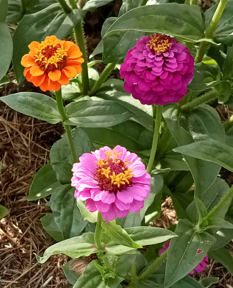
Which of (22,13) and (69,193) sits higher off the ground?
(22,13)

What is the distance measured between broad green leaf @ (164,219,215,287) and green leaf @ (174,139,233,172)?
22 centimetres

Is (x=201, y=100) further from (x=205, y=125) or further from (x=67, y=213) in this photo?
(x=67, y=213)

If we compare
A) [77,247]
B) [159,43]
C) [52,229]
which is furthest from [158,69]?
[52,229]

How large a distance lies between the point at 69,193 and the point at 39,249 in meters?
0.45

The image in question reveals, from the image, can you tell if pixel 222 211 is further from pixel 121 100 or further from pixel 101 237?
pixel 121 100

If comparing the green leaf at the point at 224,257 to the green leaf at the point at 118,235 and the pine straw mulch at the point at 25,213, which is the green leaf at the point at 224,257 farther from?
the green leaf at the point at 118,235

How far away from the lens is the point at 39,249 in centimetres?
118

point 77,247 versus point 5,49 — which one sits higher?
point 5,49

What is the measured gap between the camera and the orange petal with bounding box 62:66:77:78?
1.97 feet

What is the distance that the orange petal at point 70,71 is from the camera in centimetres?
60

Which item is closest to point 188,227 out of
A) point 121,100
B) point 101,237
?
point 101,237

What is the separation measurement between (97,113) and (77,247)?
11.3 inches

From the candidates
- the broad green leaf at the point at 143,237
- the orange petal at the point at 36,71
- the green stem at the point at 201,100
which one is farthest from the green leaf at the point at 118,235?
the green stem at the point at 201,100

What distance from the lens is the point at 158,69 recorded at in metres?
0.64
